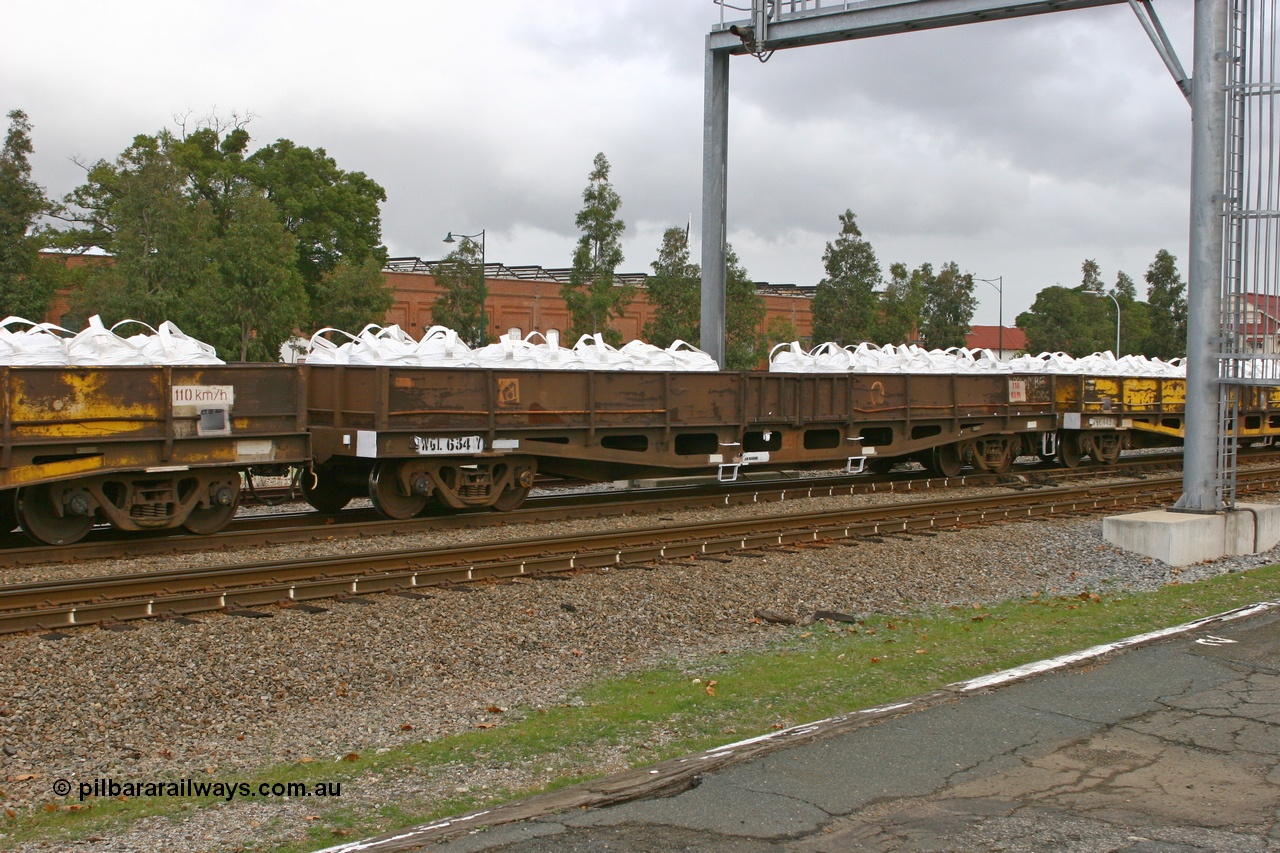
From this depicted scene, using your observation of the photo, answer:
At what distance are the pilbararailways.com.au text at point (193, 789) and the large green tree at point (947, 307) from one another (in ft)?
176

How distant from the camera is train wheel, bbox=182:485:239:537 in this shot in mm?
12367

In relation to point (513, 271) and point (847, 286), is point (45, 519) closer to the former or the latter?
point (847, 286)

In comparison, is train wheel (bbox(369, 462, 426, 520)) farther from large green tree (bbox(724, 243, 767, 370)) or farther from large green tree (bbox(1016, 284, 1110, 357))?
large green tree (bbox(1016, 284, 1110, 357))

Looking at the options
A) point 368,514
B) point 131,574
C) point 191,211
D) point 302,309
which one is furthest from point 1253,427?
point 191,211

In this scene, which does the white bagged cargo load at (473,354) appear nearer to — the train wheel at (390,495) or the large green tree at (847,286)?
the train wheel at (390,495)

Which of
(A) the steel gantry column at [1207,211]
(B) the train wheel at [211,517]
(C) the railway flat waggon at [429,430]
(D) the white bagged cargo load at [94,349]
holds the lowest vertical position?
(B) the train wheel at [211,517]

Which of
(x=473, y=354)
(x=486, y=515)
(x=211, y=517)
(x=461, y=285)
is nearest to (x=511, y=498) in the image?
(x=486, y=515)

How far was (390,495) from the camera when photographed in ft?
45.3

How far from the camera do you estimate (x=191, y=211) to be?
4347 centimetres

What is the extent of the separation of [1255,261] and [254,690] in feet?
37.3

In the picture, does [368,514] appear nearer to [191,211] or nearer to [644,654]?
[644,654]

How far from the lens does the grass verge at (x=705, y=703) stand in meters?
5.04

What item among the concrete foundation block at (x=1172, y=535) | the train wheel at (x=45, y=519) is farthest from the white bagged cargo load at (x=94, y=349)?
the concrete foundation block at (x=1172, y=535)

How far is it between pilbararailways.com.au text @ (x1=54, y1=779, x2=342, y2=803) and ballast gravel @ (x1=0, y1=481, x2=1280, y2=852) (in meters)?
0.10
